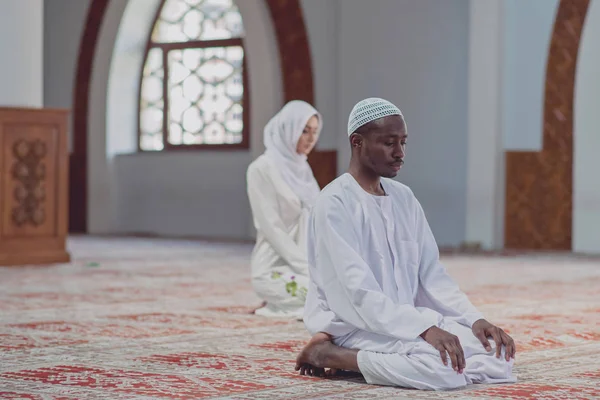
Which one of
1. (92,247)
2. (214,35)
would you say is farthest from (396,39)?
(92,247)

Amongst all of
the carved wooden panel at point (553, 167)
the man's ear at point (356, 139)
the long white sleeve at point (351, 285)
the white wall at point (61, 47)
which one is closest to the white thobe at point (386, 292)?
the long white sleeve at point (351, 285)

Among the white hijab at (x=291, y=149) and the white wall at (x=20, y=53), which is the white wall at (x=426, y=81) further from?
the white hijab at (x=291, y=149)

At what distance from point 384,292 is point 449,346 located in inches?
12.3

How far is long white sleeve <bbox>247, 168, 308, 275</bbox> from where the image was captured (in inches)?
203

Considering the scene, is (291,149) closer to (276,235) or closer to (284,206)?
(284,206)

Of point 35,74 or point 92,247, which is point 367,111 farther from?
point 92,247

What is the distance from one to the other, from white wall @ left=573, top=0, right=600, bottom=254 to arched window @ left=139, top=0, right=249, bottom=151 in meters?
3.57

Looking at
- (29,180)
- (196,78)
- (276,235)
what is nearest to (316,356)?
(276,235)

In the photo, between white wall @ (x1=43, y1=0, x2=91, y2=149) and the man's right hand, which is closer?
the man's right hand

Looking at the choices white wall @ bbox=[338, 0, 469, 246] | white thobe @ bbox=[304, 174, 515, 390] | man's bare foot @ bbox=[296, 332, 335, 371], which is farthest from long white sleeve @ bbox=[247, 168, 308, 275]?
white wall @ bbox=[338, 0, 469, 246]

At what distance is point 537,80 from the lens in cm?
979

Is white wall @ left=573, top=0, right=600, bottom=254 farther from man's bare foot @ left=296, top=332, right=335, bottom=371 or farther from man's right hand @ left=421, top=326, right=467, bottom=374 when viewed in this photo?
man's right hand @ left=421, top=326, right=467, bottom=374

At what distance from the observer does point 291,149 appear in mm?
5180

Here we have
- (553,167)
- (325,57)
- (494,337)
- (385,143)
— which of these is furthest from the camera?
(325,57)
